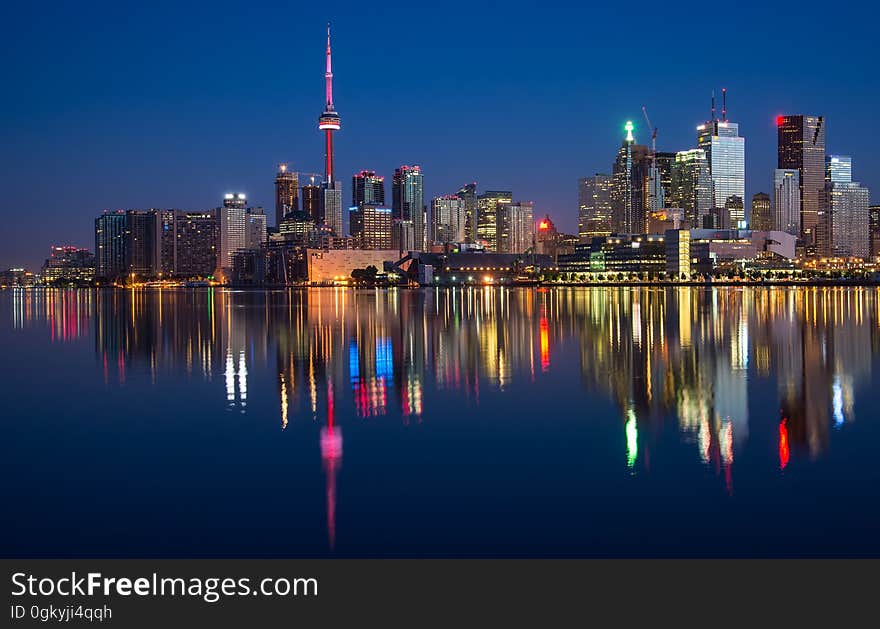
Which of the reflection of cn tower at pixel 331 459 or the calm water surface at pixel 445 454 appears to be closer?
the calm water surface at pixel 445 454

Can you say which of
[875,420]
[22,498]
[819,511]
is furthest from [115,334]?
[819,511]

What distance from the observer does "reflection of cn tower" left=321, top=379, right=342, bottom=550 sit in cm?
1125

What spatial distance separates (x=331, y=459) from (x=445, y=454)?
6.60 ft

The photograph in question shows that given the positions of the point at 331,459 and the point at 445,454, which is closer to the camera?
the point at 331,459

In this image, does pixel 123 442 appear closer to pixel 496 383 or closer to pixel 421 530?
pixel 421 530

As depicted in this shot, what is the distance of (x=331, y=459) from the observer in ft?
49.7

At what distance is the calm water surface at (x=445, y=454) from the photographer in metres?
10.8

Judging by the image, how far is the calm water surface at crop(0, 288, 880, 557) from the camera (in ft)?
35.3

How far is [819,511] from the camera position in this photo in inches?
454

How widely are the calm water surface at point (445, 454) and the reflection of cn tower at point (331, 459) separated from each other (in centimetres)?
6

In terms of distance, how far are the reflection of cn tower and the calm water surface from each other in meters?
0.06

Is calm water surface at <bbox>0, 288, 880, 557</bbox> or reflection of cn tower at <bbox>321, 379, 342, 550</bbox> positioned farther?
reflection of cn tower at <bbox>321, 379, 342, 550</bbox>

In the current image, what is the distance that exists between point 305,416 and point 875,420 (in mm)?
12139
